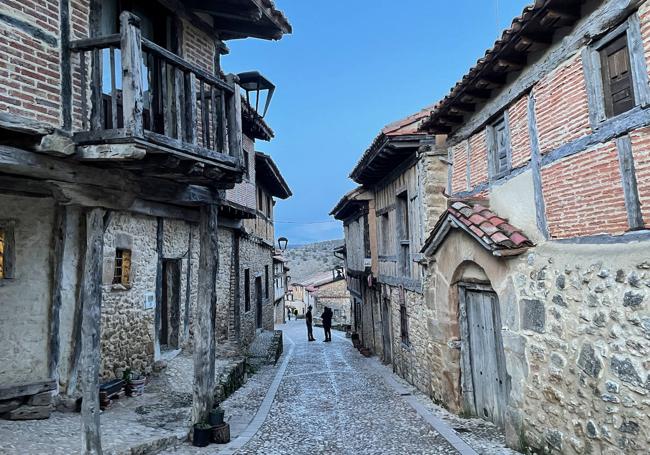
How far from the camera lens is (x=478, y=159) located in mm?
7348

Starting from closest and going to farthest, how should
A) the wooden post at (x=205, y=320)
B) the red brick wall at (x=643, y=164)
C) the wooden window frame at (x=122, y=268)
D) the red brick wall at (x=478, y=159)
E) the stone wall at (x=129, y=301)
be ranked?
the red brick wall at (x=643, y=164), the wooden post at (x=205, y=320), the red brick wall at (x=478, y=159), the stone wall at (x=129, y=301), the wooden window frame at (x=122, y=268)

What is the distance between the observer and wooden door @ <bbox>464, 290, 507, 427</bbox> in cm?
675

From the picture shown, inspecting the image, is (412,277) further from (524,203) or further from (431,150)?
(524,203)

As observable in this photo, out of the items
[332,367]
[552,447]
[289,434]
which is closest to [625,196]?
[552,447]

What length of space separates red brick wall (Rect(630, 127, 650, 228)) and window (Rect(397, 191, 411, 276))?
272 inches

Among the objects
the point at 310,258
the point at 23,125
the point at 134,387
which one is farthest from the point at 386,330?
the point at 310,258

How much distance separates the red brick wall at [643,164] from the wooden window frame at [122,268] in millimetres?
7137

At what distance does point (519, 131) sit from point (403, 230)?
18.1 feet

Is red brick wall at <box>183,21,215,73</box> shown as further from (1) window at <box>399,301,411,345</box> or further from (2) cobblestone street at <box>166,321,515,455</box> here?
(1) window at <box>399,301,411,345</box>

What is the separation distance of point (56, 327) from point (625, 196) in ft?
22.4

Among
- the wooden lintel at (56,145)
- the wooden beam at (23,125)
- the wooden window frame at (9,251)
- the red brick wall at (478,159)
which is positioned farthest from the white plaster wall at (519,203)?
the wooden window frame at (9,251)

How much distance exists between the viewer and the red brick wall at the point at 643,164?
12.5 ft

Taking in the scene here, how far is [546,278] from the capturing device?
5.21 meters

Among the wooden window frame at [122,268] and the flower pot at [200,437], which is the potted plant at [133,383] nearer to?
the wooden window frame at [122,268]
